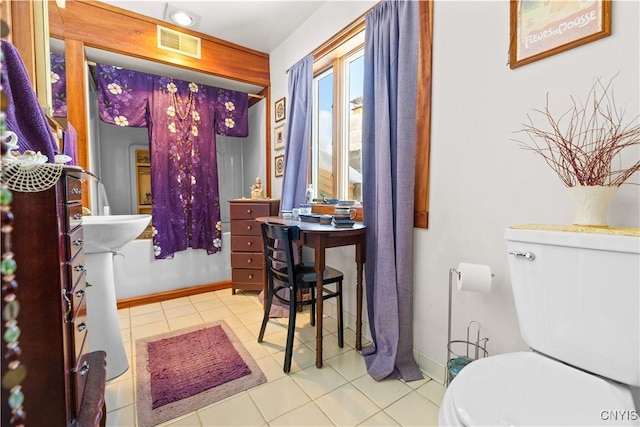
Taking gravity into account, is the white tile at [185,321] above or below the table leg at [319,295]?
below

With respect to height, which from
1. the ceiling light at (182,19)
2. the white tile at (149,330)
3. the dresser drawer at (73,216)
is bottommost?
the white tile at (149,330)

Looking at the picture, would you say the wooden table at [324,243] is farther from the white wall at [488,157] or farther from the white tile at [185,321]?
the white tile at [185,321]

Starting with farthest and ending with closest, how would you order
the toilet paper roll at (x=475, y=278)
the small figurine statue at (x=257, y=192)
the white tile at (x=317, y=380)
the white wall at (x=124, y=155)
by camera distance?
the white wall at (x=124, y=155)
the small figurine statue at (x=257, y=192)
the white tile at (x=317, y=380)
the toilet paper roll at (x=475, y=278)

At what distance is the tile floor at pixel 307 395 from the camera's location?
1.33 meters

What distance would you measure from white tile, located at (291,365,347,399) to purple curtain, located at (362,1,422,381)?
0.20 meters

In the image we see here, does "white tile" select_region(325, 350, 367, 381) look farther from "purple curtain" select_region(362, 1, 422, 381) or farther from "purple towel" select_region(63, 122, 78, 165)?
"purple towel" select_region(63, 122, 78, 165)

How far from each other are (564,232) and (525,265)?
0.16 m

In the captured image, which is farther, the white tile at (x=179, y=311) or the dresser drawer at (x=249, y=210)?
the dresser drawer at (x=249, y=210)

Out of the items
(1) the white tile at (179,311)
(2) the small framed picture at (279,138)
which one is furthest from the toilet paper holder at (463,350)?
(2) the small framed picture at (279,138)

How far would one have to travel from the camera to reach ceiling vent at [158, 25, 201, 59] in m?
2.61

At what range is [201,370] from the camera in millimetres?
1687

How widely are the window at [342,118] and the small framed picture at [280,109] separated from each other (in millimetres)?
454

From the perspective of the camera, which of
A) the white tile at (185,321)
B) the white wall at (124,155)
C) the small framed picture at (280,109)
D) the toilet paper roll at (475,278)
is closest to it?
the toilet paper roll at (475,278)

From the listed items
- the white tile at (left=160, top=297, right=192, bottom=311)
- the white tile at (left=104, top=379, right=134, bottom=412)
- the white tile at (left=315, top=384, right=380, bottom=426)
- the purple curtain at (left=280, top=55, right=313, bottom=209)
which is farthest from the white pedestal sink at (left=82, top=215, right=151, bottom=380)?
the purple curtain at (left=280, top=55, right=313, bottom=209)
